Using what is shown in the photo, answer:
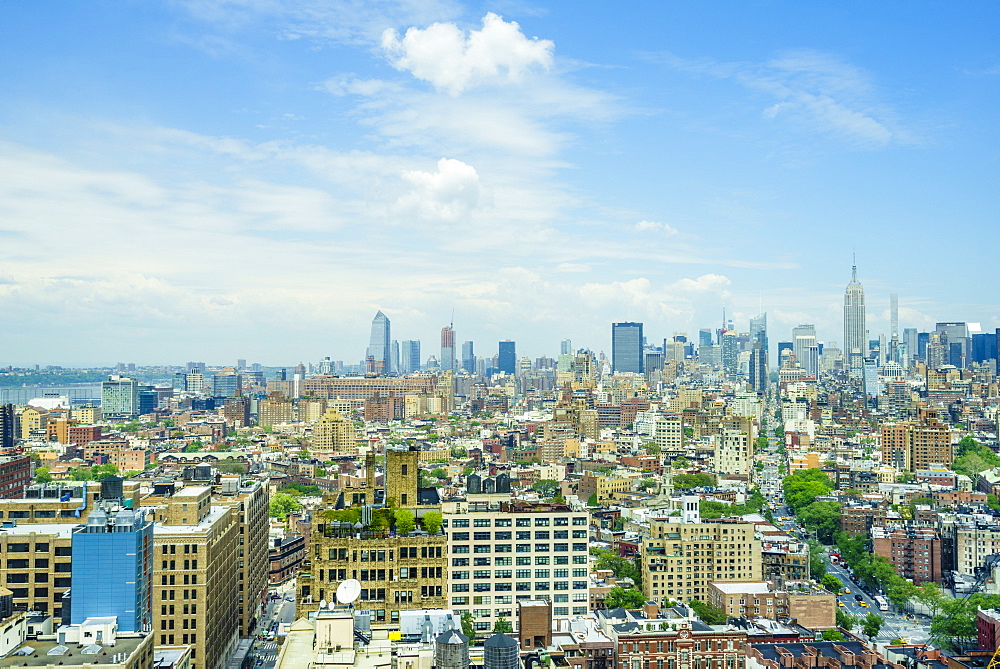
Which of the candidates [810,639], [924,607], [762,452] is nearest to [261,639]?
[810,639]

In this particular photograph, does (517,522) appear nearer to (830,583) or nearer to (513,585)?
(513,585)

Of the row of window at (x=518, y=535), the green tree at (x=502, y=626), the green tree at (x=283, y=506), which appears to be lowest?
the green tree at (x=283, y=506)

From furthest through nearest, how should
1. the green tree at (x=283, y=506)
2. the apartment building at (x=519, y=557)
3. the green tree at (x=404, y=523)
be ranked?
the green tree at (x=283, y=506) < the apartment building at (x=519, y=557) < the green tree at (x=404, y=523)

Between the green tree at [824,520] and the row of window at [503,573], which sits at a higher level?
the row of window at [503,573]

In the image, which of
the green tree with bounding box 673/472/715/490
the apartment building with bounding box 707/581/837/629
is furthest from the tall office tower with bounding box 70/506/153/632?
the green tree with bounding box 673/472/715/490

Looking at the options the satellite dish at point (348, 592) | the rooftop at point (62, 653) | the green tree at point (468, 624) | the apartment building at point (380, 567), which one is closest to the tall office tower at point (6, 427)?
the green tree at point (468, 624)

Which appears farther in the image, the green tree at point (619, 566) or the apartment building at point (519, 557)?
the green tree at point (619, 566)

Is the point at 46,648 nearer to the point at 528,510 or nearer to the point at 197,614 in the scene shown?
the point at 197,614

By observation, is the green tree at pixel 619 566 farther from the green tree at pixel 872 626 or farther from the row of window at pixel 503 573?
the row of window at pixel 503 573

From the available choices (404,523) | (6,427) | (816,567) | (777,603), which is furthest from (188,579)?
(6,427)
